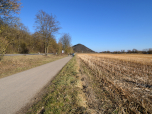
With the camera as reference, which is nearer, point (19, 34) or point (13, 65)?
point (13, 65)

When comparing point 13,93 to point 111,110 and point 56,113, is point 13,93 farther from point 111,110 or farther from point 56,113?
point 111,110

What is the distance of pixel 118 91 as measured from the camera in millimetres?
4020

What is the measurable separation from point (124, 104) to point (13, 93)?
4.64 meters

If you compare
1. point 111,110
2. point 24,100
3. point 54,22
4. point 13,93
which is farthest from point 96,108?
point 54,22

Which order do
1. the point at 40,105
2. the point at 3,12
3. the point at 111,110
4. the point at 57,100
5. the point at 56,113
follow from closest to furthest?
the point at 56,113 → the point at 111,110 → the point at 40,105 → the point at 57,100 → the point at 3,12

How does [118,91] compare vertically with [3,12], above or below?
below

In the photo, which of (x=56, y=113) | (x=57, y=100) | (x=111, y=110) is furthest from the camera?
(x=57, y=100)

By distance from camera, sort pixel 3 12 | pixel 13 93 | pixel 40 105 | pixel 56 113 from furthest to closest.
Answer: pixel 3 12, pixel 13 93, pixel 40 105, pixel 56 113

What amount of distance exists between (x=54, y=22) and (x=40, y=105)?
23.6 m

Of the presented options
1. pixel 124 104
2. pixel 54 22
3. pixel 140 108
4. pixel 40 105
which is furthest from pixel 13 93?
pixel 54 22

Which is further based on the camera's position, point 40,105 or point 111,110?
point 40,105


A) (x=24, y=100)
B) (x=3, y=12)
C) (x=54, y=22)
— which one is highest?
(x=54, y=22)

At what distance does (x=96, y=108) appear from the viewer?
288 cm

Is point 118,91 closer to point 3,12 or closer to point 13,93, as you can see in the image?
point 13,93
